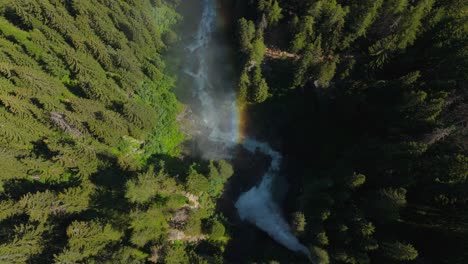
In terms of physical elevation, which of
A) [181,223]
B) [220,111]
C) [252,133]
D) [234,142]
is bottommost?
[181,223]

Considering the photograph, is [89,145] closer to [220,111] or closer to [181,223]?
[181,223]

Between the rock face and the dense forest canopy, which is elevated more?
the dense forest canopy

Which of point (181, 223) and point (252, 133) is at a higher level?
point (252, 133)

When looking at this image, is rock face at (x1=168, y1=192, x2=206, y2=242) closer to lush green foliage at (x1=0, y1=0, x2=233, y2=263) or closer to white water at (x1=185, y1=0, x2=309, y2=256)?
lush green foliage at (x1=0, y1=0, x2=233, y2=263)

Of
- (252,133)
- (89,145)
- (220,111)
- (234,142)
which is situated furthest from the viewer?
(220,111)

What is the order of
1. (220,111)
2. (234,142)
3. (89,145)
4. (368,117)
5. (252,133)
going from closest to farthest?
(89,145) < (368,117) < (234,142) < (252,133) < (220,111)

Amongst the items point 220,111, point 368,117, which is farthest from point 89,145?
point 368,117

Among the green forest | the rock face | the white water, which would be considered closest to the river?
the white water

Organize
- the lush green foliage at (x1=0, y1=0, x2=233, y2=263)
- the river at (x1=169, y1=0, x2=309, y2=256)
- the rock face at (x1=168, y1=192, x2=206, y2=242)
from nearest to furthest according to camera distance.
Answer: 1. the lush green foliage at (x1=0, y1=0, x2=233, y2=263)
2. the rock face at (x1=168, y1=192, x2=206, y2=242)
3. the river at (x1=169, y1=0, x2=309, y2=256)
